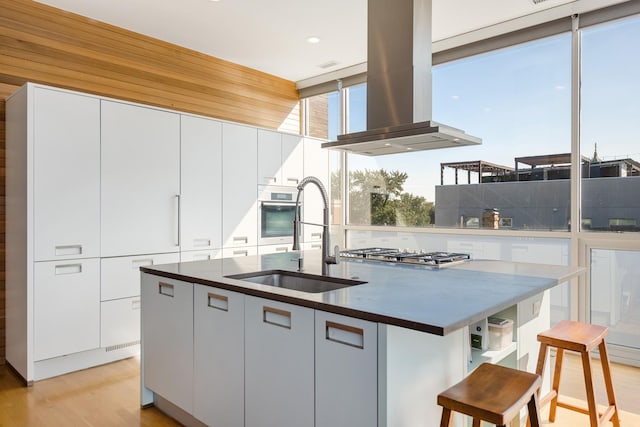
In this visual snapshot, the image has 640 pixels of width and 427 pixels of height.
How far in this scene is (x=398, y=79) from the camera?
2.73 m

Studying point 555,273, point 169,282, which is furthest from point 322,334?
point 555,273

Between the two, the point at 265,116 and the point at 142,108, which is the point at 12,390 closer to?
the point at 142,108

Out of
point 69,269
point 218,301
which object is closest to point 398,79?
point 218,301

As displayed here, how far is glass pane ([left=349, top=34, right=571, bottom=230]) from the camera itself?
3.67 metres

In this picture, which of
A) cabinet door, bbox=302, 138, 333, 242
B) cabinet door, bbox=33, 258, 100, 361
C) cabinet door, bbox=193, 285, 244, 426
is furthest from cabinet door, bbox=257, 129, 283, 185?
cabinet door, bbox=193, 285, 244, 426

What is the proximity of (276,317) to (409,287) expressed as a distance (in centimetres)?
57

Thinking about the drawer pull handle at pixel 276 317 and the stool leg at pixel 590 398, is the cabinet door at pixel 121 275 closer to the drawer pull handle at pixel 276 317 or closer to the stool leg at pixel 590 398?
the drawer pull handle at pixel 276 317

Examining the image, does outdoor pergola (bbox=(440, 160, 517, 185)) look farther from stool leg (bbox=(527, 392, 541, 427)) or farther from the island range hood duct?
stool leg (bbox=(527, 392, 541, 427))

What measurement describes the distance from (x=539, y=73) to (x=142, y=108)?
333 centimetres

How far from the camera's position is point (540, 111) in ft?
12.3

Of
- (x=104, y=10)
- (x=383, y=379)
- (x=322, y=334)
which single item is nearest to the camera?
(x=383, y=379)

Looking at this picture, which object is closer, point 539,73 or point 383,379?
point 383,379

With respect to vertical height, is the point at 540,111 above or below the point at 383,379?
above

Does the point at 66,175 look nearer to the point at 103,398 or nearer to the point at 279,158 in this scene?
the point at 103,398
